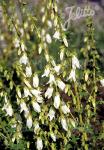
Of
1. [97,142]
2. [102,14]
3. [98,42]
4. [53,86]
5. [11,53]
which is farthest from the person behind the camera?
[102,14]

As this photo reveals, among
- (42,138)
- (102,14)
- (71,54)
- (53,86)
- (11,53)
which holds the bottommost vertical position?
(42,138)

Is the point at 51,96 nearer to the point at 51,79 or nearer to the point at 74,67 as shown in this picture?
the point at 74,67

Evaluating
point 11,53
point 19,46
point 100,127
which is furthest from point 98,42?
point 19,46

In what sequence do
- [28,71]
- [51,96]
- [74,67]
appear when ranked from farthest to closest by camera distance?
[51,96], [28,71], [74,67]

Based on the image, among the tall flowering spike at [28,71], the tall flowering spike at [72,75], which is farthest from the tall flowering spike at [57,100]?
the tall flowering spike at [28,71]

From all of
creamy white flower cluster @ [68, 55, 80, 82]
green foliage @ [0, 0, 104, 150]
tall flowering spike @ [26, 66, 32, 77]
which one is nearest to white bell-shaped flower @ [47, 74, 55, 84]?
green foliage @ [0, 0, 104, 150]

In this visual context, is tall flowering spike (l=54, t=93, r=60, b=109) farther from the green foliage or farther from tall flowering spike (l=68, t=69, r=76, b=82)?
tall flowering spike (l=68, t=69, r=76, b=82)

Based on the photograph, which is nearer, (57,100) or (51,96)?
(57,100)

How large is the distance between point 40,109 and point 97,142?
136 centimetres

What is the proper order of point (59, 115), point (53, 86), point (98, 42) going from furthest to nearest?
point (98, 42), point (59, 115), point (53, 86)

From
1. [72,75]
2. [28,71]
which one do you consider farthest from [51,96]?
[72,75]

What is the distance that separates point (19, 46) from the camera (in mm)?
5000

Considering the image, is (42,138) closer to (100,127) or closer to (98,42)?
(100,127)

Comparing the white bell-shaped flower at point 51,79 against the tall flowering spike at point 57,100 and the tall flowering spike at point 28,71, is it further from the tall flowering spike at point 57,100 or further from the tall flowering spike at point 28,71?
the tall flowering spike at point 28,71
